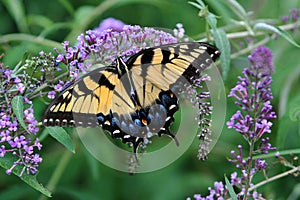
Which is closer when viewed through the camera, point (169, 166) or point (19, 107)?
point (19, 107)

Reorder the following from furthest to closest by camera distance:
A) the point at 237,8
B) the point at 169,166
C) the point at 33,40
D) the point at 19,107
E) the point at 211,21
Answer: the point at 169,166 → the point at 33,40 → the point at 237,8 → the point at 211,21 → the point at 19,107

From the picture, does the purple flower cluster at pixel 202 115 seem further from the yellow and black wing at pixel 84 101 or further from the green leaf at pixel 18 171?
the green leaf at pixel 18 171

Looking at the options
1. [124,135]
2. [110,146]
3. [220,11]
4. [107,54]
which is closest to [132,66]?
[107,54]

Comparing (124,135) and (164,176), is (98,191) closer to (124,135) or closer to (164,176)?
(164,176)

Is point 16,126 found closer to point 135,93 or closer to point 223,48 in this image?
point 135,93

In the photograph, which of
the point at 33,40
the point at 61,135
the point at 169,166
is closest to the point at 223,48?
the point at 61,135

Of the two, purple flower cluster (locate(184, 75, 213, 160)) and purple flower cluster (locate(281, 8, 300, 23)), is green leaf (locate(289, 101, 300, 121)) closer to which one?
purple flower cluster (locate(184, 75, 213, 160))
